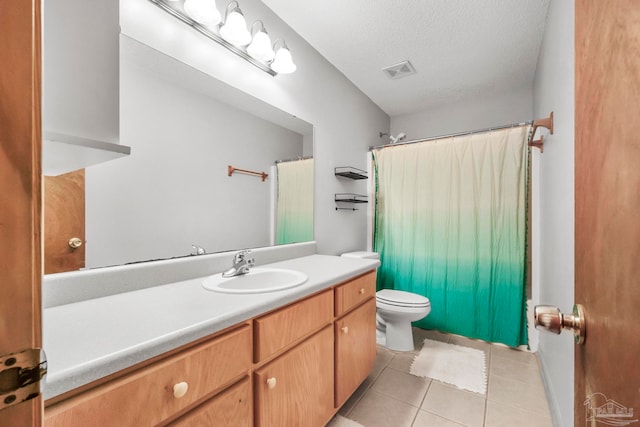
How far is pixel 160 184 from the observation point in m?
1.21

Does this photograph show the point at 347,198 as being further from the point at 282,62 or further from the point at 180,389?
the point at 180,389

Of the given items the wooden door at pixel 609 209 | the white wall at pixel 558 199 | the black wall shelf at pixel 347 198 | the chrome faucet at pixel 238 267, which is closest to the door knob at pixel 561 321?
the wooden door at pixel 609 209

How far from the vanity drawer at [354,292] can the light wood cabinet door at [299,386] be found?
14 cm

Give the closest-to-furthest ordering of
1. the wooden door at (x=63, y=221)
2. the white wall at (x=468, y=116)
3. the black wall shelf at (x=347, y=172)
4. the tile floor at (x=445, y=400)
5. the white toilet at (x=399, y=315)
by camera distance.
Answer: the wooden door at (x=63, y=221) < the tile floor at (x=445, y=400) < the white toilet at (x=399, y=315) < the black wall shelf at (x=347, y=172) < the white wall at (x=468, y=116)

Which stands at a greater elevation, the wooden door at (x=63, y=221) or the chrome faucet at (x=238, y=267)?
the wooden door at (x=63, y=221)

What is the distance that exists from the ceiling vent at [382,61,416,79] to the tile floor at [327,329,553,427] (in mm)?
2399

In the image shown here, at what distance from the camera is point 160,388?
2.18 ft

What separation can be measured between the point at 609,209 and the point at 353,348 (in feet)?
4.45

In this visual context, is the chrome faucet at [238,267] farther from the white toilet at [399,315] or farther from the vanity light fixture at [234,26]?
the white toilet at [399,315]

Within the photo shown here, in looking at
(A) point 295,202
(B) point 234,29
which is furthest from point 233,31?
(A) point 295,202

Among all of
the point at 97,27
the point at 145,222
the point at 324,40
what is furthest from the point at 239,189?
the point at 324,40

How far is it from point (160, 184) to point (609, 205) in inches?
55.7

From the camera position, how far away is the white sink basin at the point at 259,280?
1.20 metres

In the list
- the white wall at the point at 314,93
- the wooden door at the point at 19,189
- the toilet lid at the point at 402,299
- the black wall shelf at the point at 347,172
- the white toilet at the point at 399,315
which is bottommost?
the white toilet at the point at 399,315
